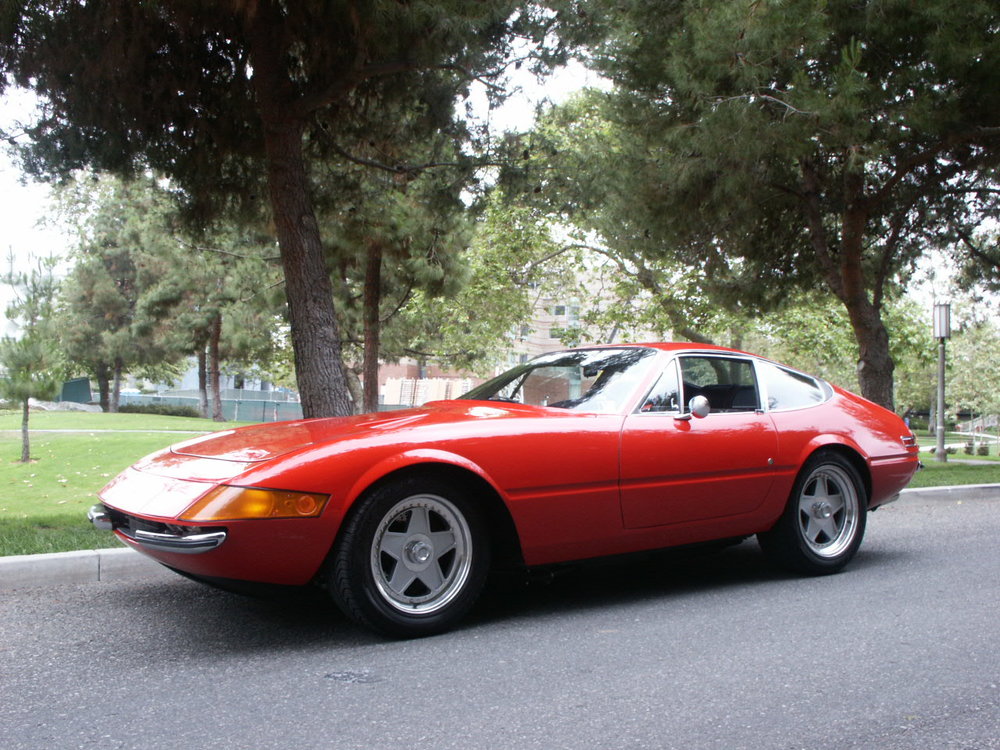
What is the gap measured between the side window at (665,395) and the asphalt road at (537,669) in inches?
40.4

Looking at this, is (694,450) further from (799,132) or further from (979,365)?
(979,365)

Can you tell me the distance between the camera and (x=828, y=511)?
547cm

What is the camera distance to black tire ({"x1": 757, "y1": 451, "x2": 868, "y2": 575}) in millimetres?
5246

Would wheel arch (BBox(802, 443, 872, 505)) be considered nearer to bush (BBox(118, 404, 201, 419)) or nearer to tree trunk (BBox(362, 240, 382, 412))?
tree trunk (BBox(362, 240, 382, 412))

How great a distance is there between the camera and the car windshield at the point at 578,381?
15.7ft

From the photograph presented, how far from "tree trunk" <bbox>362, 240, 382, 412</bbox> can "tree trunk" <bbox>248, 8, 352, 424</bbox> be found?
22.1 ft

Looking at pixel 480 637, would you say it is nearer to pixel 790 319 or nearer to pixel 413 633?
pixel 413 633

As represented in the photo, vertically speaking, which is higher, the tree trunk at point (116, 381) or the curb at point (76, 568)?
the tree trunk at point (116, 381)

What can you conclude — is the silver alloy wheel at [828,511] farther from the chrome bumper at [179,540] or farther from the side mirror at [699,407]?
the chrome bumper at [179,540]

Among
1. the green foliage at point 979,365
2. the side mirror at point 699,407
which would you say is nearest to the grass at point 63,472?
the side mirror at point 699,407

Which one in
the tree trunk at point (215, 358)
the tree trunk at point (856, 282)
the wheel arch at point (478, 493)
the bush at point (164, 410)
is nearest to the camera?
the wheel arch at point (478, 493)

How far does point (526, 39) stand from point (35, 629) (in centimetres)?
681

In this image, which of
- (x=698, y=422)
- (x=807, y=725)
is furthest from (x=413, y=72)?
(x=807, y=725)

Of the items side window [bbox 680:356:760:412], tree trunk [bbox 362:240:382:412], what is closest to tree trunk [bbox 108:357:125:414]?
tree trunk [bbox 362:240:382:412]
